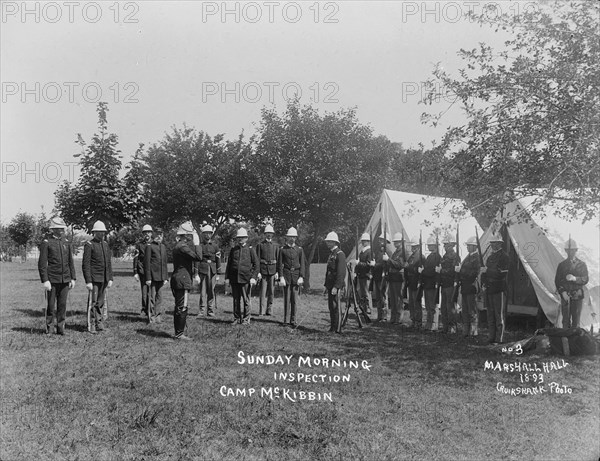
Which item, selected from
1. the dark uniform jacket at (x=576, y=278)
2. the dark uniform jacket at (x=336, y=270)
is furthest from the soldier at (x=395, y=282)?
the dark uniform jacket at (x=576, y=278)

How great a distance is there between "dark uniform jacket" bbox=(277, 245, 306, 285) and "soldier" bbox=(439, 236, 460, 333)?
282 cm

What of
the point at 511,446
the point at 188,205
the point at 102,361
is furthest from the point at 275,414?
the point at 188,205

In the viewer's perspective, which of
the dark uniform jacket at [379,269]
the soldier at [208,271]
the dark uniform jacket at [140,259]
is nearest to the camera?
the dark uniform jacket at [140,259]

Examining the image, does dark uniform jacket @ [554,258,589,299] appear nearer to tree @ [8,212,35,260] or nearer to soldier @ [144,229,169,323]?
soldier @ [144,229,169,323]

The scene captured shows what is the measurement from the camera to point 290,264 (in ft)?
34.1

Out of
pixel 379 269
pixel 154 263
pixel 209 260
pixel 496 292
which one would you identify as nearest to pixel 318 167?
pixel 379 269

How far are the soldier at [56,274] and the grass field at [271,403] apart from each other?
35cm

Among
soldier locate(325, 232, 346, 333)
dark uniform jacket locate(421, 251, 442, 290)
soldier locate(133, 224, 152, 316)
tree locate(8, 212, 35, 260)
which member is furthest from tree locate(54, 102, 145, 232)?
tree locate(8, 212, 35, 260)

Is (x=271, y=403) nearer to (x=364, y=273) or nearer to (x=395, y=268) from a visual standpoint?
(x=395, y=268)

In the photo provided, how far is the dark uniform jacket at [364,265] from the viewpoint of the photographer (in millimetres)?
11766

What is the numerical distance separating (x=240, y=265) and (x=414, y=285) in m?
3.81

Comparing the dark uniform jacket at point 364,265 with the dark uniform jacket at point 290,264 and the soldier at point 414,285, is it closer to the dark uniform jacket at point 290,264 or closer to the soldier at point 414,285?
the soldier at point 414,285

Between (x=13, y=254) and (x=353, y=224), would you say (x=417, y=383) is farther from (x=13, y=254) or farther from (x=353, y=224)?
(x=13, y=254)

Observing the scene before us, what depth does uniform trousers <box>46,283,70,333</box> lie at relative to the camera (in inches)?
328
